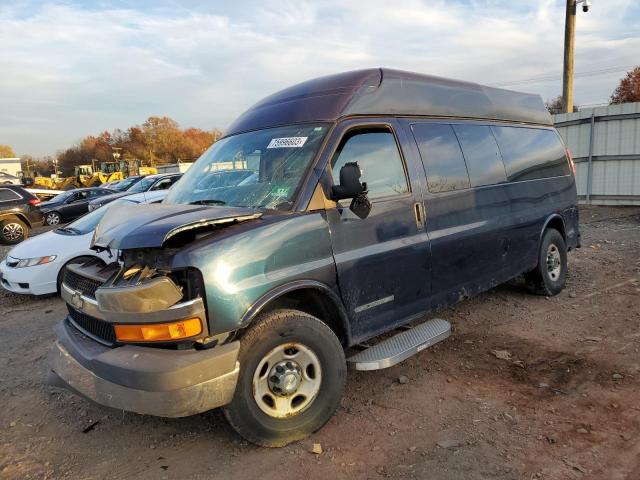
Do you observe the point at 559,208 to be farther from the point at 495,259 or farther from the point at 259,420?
the point at 259,420

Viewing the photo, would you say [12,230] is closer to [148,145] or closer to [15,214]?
[15,214]

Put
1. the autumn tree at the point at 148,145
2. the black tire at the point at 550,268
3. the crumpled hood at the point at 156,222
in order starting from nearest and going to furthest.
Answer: the crumpled hood at the point at 156,222, the black tire at the point at 550,268, the autumn tree at the point at 148,145

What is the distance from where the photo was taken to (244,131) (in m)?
4.18

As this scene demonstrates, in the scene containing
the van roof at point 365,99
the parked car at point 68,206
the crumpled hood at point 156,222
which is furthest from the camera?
the parked car at point 68,206

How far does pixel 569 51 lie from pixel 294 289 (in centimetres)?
1593

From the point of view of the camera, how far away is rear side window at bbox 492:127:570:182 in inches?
208

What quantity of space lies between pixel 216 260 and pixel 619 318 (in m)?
4.60

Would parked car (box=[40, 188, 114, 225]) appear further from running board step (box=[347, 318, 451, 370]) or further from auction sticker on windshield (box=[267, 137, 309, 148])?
running board step (box=[347, 318, 451, 370])

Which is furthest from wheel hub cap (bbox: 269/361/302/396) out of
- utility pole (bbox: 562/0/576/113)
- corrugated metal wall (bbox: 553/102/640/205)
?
utility pole (bbox: 562/0/576/113)

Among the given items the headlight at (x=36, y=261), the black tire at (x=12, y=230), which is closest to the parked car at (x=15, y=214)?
the black tire at (x=12, y=230)

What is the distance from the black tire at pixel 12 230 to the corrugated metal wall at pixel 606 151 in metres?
16.3

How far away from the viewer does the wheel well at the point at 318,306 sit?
3326mm

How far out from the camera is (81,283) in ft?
11.3

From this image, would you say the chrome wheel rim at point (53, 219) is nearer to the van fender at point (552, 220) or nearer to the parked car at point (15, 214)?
the parked car at point (15, 214)
